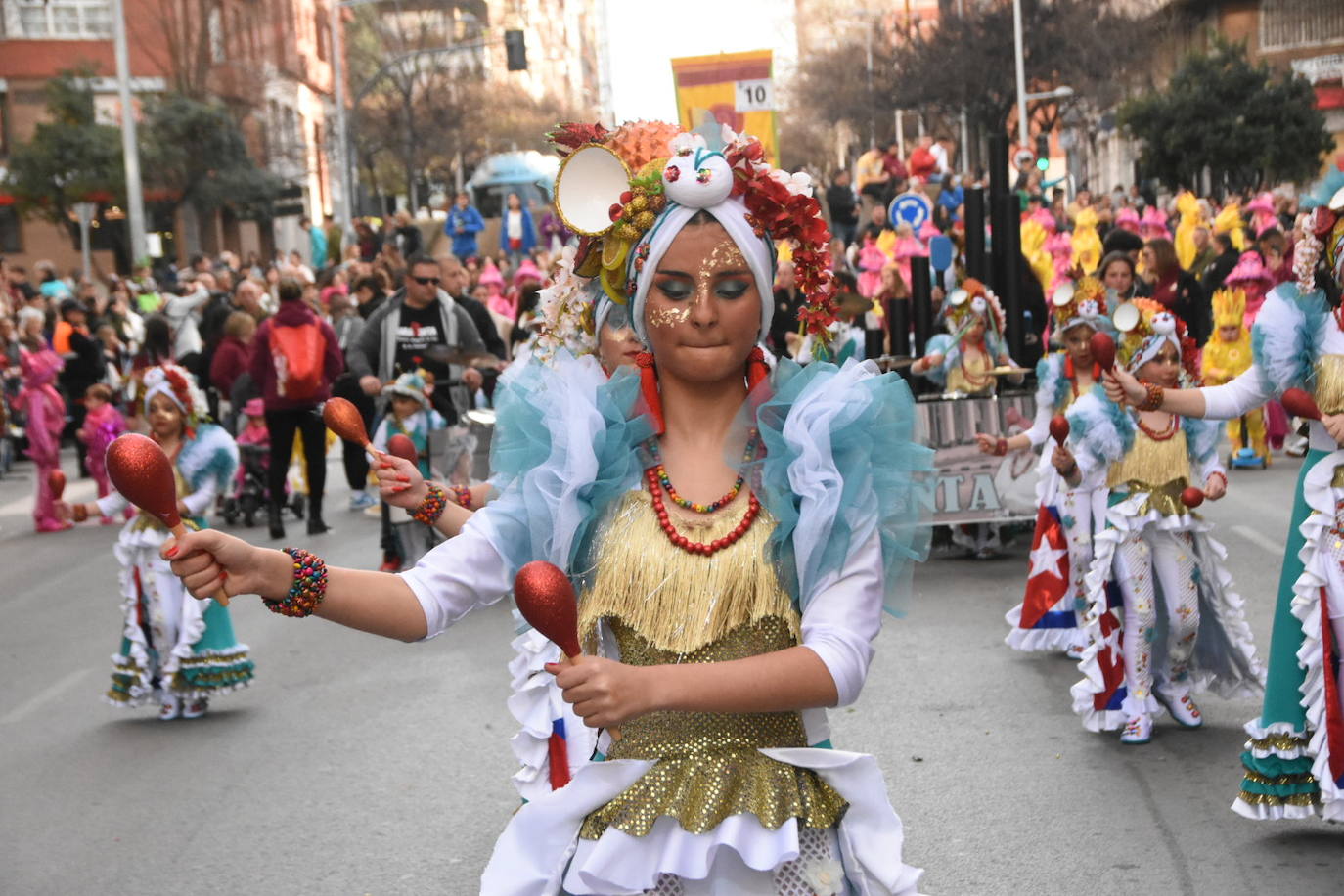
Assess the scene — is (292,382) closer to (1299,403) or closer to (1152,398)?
(1152,398)

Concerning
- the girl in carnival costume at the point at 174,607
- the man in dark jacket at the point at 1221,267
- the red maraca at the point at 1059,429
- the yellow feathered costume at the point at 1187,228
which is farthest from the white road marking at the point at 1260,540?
the yellow feathered costume at the point at 1187,228

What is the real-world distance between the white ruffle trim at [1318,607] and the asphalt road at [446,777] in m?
0.35

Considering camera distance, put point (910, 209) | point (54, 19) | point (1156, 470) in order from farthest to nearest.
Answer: point (54, 19), point (910, 209), point (1156, 470)

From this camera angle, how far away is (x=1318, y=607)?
548 centimetres

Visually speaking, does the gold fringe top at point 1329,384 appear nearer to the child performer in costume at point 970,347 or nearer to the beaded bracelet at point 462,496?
the beaded bracelet at point 462,496

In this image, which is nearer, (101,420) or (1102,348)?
(1102,348)

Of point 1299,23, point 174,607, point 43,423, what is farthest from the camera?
point 1299,23

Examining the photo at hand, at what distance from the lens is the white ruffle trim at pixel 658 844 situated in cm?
301

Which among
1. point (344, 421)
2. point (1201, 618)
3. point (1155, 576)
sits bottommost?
point (1201, 618)

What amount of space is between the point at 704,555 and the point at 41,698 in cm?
686

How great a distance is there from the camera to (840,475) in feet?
10.2

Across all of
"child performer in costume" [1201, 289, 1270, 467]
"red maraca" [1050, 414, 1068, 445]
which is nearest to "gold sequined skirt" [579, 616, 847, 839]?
"red maraca" [1050, 414, 1068, 445]

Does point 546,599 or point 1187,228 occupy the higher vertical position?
point 1187,228

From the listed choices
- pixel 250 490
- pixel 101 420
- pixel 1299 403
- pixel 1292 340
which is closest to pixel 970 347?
pixel 1292 340
